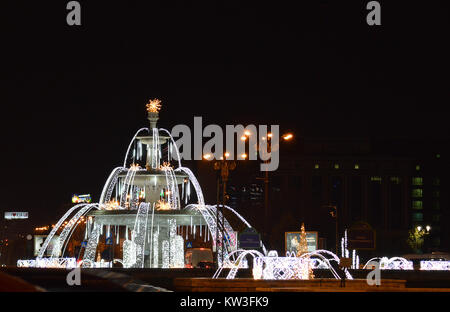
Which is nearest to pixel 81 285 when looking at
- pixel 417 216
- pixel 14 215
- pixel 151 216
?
pixel 151 216

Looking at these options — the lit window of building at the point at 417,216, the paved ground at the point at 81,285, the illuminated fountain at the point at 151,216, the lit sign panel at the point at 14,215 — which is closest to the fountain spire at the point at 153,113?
the illuminated fountain at the point at 151,216

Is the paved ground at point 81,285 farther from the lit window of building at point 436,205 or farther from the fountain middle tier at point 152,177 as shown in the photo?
the lit window of building at point 436,205

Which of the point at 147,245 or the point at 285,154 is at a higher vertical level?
the point at 285,154

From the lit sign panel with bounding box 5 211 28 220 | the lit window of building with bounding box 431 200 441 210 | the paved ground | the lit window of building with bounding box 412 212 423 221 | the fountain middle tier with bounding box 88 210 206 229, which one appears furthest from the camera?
the lit window of building with bounding box 431 200 441 210

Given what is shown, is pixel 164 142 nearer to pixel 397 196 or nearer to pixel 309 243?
pixel 309 243

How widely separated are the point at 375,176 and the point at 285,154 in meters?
15.6

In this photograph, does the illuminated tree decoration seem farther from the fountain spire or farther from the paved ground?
the paved ground

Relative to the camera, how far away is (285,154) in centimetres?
12631

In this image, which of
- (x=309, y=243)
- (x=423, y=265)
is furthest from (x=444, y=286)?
(x=423, y=265)

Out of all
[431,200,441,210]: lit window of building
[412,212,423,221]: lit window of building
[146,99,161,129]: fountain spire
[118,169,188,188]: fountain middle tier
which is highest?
[146,99,161,129]: fountain spire

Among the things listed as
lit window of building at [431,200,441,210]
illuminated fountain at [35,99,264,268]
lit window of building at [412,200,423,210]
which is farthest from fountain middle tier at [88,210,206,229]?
lit window of building at [431,200,441,210]

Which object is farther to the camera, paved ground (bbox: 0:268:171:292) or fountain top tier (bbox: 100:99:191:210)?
fountain top tier (bbox: 100:99:191:210)

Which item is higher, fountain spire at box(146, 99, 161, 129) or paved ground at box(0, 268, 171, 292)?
fountain spire at box(146, 99, 161, 129)

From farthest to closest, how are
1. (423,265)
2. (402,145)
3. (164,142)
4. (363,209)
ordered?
(402,145) → (363,209) → (164,142) → (423,265)
